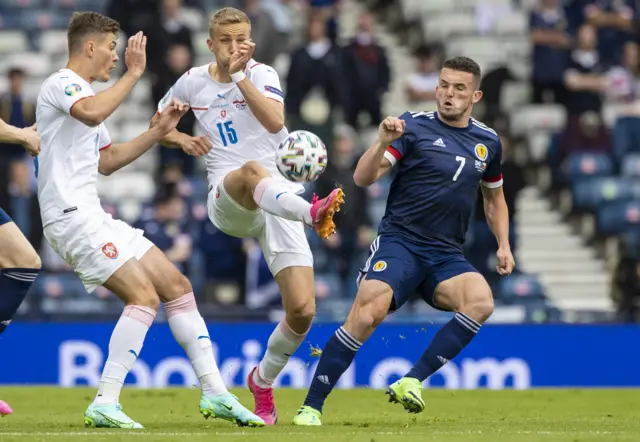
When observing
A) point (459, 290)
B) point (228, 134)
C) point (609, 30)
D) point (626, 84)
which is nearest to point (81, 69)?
point (228, 134)

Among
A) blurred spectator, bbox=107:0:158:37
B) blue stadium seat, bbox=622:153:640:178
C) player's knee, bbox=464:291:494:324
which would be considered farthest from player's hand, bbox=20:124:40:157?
blue stadium seat, bbox=622:153:640:178

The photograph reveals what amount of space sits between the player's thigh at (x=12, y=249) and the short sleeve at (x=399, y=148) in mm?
2550

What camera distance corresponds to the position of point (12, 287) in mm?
9312

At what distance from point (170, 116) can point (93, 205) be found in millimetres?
762

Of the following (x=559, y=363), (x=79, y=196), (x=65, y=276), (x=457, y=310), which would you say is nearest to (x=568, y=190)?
(x=559, y=363)

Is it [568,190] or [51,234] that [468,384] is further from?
[51,234]

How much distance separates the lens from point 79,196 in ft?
27.5

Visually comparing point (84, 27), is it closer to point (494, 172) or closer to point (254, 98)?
point (254, 98)

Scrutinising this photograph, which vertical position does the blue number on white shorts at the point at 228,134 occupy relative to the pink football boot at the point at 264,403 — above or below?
Result: above

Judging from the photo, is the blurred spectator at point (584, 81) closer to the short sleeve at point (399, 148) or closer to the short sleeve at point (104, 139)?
the short sleeve at point (399, 148)

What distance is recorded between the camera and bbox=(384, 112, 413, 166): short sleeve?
9.07 meters

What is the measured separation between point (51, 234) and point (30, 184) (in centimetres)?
730

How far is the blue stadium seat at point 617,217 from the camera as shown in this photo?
16391mm

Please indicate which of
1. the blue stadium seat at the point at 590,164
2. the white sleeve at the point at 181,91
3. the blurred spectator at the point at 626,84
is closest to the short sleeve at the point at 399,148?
the white sleeve at the point at 181,91
